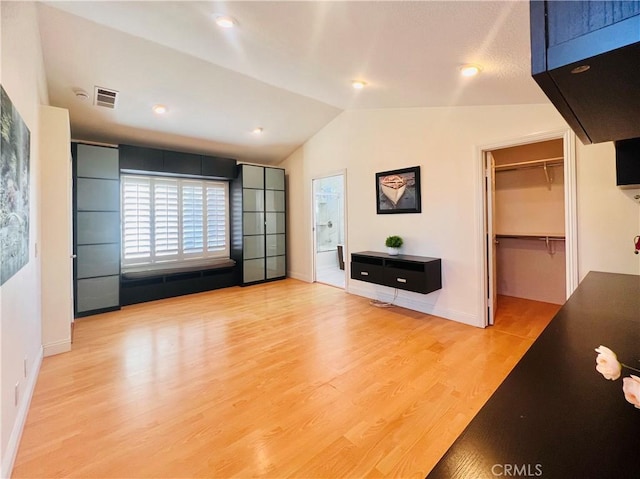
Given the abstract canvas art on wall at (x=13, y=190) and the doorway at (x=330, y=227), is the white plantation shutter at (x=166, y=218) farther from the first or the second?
the abstract canvas art on wall at (x=13, y=190)

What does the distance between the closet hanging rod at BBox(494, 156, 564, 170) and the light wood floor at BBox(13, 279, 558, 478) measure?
196 cm

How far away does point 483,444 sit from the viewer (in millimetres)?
598

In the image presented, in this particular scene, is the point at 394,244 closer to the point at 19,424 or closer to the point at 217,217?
the point at 217,217

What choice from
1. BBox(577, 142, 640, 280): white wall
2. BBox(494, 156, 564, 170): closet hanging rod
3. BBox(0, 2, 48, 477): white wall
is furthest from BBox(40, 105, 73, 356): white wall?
BBox(494, 156, 564, 170): closet hanging rod

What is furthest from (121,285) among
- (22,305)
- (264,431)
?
(264,431)

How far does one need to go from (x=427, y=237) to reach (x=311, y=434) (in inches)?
110

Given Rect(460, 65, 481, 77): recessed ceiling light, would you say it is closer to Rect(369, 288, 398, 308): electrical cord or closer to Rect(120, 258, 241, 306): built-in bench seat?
Rect(369, 288, 398, 308): electrical cord

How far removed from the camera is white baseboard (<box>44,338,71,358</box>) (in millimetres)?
2795

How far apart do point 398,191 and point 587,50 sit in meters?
3.62

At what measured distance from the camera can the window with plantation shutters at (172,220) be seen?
4.82 metres

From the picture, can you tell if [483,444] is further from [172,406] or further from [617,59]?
[172,406]

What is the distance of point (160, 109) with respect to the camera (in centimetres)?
396

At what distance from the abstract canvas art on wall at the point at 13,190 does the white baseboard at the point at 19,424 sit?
0.87 metres

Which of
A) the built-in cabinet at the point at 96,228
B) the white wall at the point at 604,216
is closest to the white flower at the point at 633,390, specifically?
the white wall at the point at 604,216
